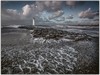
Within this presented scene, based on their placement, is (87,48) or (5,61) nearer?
(5,61)

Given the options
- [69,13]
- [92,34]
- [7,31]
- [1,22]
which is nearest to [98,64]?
[92,34]

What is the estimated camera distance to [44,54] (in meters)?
1.65

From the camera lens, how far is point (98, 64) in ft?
5.35

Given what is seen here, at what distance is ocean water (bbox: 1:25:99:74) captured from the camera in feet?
5.10

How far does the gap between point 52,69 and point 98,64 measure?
23.1 inches

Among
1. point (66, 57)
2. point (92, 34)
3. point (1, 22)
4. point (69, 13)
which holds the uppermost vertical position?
point (69, 13)

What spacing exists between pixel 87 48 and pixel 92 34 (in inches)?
8.0

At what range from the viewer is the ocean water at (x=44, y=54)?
156cm

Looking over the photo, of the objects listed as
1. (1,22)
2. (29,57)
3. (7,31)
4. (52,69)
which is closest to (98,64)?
(52,69)

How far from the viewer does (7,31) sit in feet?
5.73

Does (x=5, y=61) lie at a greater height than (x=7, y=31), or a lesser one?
lesser

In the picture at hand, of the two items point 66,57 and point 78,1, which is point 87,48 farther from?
point 78,1

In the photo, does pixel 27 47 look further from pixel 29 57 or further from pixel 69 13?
pixel 69 13

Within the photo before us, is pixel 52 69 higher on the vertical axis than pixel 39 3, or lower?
lower
